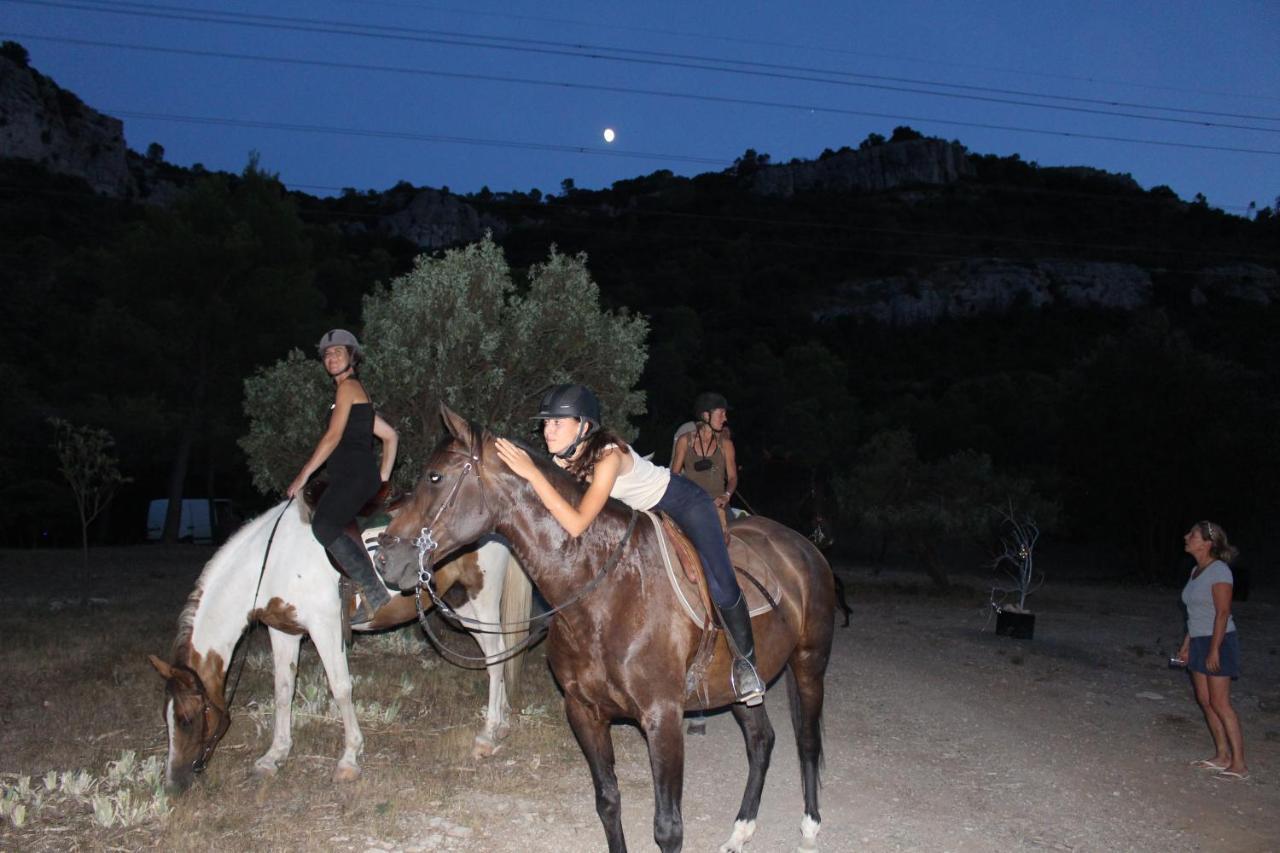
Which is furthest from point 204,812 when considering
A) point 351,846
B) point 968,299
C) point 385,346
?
point 968,299

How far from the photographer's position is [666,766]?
3.97 meters

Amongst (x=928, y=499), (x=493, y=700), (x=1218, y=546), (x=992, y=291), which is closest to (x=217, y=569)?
(x=493, y=700)

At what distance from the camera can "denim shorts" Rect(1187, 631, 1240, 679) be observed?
6477mm

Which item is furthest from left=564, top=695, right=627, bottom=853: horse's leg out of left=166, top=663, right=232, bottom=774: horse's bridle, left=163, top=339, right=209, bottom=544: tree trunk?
left=163, top=339, right=209, bottom=544: tree trunk

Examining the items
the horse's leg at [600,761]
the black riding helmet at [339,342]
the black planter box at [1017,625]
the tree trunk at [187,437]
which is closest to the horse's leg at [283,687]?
the black riding helmet at [339,342]

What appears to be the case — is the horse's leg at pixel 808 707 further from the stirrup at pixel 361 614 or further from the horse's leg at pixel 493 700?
the stirrup at pixel 361 614

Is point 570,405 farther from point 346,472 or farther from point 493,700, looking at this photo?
point 493,700

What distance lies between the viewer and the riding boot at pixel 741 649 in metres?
4.36

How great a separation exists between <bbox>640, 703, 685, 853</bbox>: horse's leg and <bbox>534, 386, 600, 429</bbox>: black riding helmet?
1416 millimetres

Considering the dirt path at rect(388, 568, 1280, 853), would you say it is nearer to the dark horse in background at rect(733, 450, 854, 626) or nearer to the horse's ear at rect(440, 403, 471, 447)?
the dark horse in background at rect(733, 450, 854, 626)

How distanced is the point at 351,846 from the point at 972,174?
4919 inches

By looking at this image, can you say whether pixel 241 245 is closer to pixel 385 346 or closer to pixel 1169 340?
pixel 385 346

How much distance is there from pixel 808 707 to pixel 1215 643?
3.37 meters

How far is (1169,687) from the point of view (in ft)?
32.6
